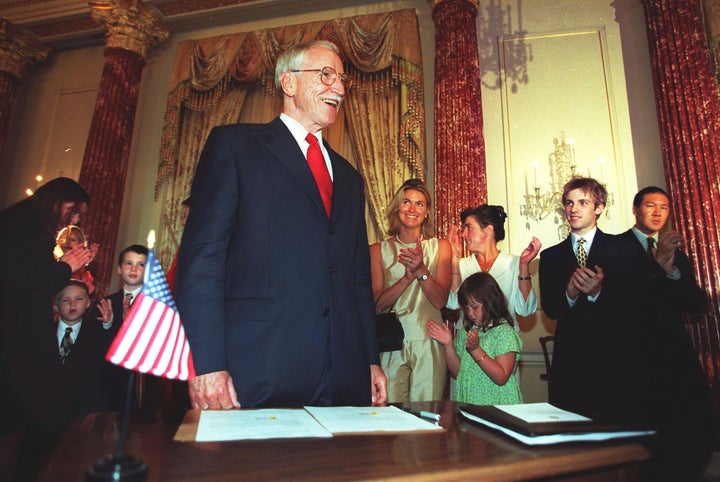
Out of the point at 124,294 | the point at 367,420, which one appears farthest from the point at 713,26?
the point at 124,294

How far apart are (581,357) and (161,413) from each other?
6.66 feet

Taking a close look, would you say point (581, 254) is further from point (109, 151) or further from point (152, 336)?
point (109, 151)

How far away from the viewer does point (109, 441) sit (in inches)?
35.2

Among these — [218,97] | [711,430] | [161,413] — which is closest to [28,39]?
[218,97]

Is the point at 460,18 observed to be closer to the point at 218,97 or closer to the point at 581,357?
the point at 218,97

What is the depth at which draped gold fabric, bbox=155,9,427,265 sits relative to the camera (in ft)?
17.5

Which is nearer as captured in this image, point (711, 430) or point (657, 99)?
point (711, 430)

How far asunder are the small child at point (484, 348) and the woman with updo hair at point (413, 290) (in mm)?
120

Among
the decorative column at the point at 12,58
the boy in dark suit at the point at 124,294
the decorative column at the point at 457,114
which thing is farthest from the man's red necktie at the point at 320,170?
the decorative column at the point at 12,58

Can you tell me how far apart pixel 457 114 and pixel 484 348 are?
2.98 metres

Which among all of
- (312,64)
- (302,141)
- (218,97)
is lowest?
(302,141)

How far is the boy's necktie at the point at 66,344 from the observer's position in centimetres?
285

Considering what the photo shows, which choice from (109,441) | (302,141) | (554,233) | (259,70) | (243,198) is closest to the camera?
(109,441)

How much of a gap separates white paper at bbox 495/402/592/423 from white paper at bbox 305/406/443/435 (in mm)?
206
